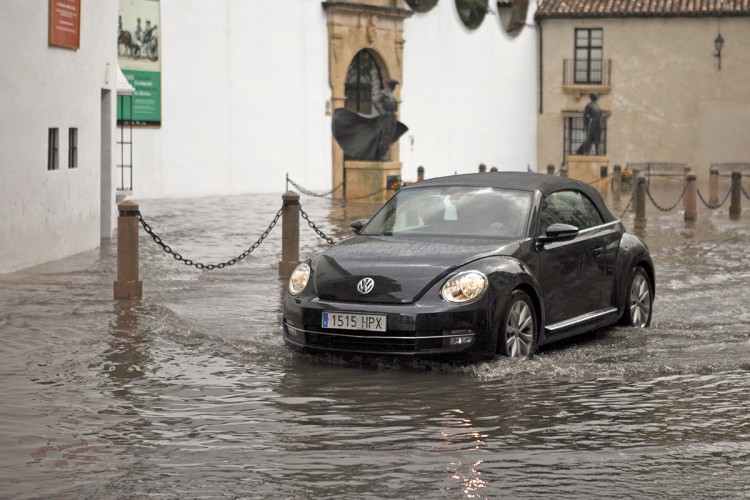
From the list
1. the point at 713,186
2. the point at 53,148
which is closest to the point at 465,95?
the point at 713,186

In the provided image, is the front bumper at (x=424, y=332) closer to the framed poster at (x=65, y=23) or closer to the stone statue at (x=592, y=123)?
the framed poster at (x=65, y=23)

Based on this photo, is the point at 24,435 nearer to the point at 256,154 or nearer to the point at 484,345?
the point at 484,345

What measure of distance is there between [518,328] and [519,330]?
0.9 inches

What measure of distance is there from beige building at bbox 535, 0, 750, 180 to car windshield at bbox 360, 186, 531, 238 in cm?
3678

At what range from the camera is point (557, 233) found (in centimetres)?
1010

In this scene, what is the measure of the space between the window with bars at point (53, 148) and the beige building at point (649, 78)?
31.7 metres

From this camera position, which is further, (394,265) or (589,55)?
(589,55)

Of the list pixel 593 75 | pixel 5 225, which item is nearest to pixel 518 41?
pixel 593 75

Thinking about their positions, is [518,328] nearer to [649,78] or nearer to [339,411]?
[339,411]

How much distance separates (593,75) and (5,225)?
3571 centimetres

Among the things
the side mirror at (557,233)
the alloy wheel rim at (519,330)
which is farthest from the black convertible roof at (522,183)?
the alloy wheel rim at (519,330)

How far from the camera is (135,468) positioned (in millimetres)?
6590

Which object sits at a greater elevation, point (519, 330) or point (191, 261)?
point (191, 261)

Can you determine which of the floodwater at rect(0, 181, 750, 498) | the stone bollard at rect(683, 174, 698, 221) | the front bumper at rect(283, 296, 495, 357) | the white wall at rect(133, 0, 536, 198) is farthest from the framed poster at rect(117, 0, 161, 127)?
the front bumper at rect(283, 296, 495, 357)
